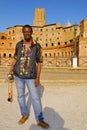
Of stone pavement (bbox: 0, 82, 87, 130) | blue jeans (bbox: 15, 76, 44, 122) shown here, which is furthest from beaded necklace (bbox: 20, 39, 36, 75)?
stone pavement (bbox: 0, 82, 87, 130)

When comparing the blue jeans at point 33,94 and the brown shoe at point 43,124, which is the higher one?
the blue jeans at point 33,94

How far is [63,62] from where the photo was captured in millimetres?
30141

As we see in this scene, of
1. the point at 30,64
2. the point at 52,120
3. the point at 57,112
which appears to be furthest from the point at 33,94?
the point at 57,112

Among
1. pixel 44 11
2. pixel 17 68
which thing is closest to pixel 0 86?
pixel 17 68

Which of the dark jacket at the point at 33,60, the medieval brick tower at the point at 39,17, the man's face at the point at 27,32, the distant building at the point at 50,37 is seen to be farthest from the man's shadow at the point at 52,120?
the medieval brick tower at the point at 39,17

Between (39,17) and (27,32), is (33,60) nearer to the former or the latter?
(27,32)

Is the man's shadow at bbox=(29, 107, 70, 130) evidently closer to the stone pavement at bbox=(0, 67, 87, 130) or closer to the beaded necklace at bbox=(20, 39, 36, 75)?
the stone pavement at bbox=(0, 67, 87, 130)

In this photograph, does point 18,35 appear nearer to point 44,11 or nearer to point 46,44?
point 46,44

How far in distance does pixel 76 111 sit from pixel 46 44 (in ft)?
293

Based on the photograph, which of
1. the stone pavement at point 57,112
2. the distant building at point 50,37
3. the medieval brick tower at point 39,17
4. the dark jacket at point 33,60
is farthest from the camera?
the medieval brick tower at point 39,17

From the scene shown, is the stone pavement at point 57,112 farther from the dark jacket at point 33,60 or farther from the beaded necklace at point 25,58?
the beaded necklace at point 25,58

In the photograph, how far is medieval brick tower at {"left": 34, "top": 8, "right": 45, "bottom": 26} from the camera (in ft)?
373

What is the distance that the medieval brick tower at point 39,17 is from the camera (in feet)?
373

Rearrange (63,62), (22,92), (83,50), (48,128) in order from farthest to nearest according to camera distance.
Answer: (83,50) < (63,62) < (22,92) < (48,128)
